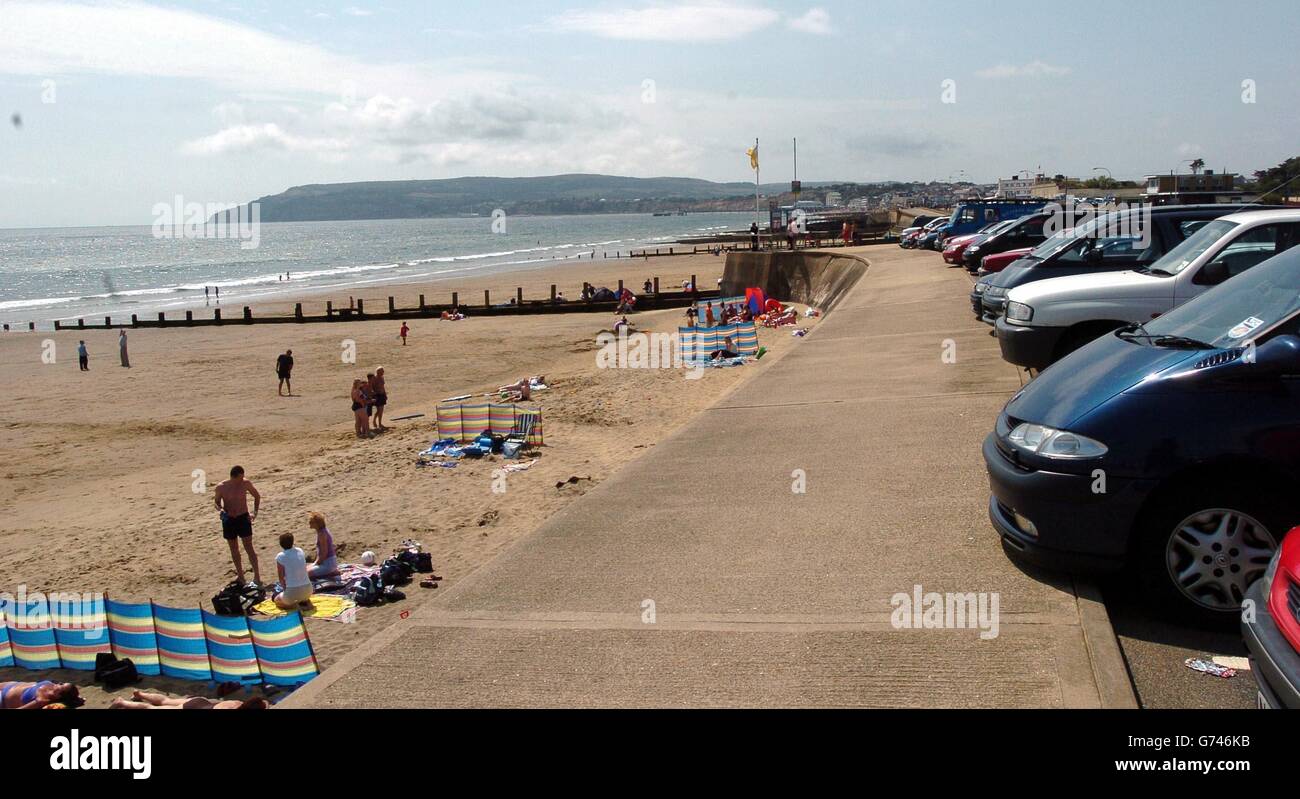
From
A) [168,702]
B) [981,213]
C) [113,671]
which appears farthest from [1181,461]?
[981,213]

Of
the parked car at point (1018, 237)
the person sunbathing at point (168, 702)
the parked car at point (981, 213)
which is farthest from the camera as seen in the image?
the parked car at point (981, 213)

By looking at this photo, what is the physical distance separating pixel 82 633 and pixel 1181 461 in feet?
26.4

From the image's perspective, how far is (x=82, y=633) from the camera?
27.3 ft

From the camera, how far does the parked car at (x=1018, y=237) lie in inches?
848

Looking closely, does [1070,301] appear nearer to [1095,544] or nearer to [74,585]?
[1095,544]

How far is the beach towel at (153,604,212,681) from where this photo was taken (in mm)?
7754

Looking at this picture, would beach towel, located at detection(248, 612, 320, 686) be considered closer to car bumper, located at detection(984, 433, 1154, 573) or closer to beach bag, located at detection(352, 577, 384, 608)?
beach bag, located at detection(352, 577, 384, 608)

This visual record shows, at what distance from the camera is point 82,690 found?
7.98 m

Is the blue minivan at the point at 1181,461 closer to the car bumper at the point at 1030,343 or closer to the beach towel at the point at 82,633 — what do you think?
the car bumper at the point at 1030,343

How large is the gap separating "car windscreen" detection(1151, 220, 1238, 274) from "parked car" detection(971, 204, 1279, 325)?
7.36ft

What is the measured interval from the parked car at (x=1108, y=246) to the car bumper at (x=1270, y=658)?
836 cm

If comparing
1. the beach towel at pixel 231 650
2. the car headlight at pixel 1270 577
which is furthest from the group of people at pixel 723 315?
the car headlight at pixel 1270 577

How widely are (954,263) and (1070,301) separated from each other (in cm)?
1850
